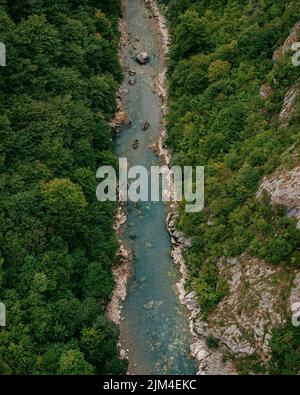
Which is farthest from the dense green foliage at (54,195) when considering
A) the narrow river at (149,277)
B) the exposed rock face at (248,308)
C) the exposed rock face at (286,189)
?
the exposed rock face at (286,189)

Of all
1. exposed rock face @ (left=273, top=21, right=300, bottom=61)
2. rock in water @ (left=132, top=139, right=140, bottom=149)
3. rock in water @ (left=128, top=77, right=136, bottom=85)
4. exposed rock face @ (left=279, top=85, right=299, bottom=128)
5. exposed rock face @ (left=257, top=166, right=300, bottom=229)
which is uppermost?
rock in water @ (left=128, top=77, right=136, bottom=85)

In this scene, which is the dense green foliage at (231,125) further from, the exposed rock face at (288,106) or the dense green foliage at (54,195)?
the dense green foliage at (54,195)

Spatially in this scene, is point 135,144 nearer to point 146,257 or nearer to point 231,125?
point 231,125

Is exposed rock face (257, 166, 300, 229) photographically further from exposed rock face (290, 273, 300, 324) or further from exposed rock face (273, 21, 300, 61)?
exposed rock face (273, 21, 300, 61)

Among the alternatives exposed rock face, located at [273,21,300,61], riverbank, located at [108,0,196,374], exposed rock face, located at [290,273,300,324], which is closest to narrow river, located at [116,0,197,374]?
riverbank, located at [108,0,196,374]

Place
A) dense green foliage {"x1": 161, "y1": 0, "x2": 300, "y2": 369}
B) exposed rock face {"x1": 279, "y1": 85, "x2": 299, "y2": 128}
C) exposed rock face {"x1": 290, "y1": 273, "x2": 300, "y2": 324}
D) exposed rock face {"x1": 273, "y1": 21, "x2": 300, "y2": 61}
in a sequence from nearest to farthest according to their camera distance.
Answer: exposed rock face {"x1": 290, "y1": 273, "x2": 300, "y2": 324} → dense green foliage {"x1": 161, "y1": 0, "x2": 300, "y2": 369} → exposed rock face {"x1": 279, "y1": 85, "x2": 299, "y2": 128} → exposed rock face {"x1": 273, "y1": 21, "x2": 300, "y2": 61}
